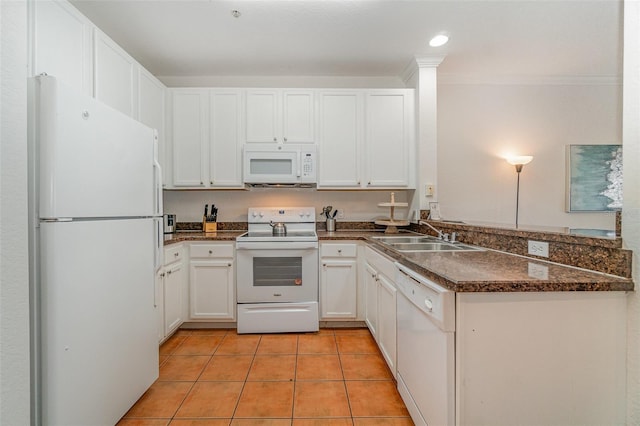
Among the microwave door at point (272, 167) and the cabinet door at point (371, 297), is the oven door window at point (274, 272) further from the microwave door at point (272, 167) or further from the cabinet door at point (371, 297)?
the microwave door at point (272, 167)

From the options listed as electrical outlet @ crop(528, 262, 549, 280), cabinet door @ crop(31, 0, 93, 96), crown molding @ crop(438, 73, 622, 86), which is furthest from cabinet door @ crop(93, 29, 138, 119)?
crown molding @ crop(438, 73, 622, 86)

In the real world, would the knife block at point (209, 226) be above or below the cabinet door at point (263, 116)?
below

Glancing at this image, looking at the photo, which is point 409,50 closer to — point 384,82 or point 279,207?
point 384,82

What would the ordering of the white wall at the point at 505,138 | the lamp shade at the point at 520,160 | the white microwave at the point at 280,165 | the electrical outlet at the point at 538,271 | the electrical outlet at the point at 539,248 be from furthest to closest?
the white wall at the point at 505,138 < the lamp shade at the point at 520,160 < the white microwave at the point at 280,165 < the electrical outlet at the point at 539,248 < the electrical outlet at the point at 538,271

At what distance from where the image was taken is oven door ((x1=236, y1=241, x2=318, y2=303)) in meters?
2.55

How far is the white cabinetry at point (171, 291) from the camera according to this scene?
2254mm

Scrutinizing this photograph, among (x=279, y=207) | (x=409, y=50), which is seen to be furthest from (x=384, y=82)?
(x=279, y=207)

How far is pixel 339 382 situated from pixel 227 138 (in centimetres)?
240

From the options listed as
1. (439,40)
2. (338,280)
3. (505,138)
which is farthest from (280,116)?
(505,138)

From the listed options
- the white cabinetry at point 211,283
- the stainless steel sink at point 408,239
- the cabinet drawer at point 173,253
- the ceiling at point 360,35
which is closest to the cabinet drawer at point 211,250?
the white cabinetry at point 211,283

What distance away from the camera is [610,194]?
9.86 ft

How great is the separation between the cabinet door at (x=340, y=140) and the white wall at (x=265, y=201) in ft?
1.05

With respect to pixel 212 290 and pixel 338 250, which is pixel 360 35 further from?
pixel 212 290

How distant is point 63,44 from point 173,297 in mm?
1881
